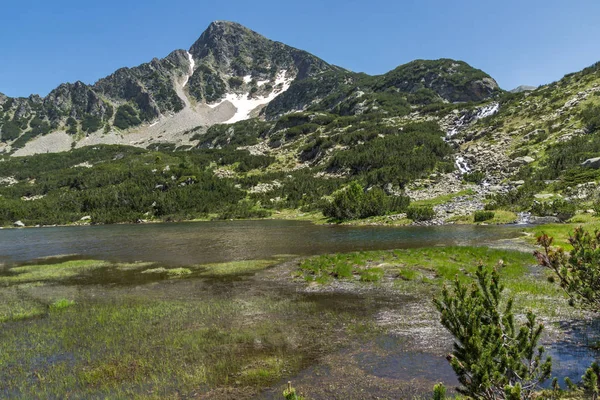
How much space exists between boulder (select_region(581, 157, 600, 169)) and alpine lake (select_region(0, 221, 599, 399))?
1914 inches

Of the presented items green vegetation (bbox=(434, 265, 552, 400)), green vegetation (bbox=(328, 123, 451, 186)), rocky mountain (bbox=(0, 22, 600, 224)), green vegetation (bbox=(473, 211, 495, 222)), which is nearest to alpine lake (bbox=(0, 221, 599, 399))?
green vegetation (bbox=(434, 265, 552, 400))

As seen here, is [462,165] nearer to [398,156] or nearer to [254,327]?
[398,156]

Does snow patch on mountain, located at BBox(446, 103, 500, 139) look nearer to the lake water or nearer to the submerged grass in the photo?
the lake water

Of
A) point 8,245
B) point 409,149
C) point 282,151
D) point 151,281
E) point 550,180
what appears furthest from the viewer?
point 282,151

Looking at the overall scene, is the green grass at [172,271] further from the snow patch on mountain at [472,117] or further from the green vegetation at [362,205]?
the snow patch on mountain at [472,117]

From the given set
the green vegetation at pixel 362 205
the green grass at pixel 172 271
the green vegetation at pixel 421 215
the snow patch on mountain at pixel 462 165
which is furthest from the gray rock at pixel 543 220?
the green grass at pixel 172 271

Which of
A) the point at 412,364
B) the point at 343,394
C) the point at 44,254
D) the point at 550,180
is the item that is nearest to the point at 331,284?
the point at 412,364

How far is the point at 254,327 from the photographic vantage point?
18375 millimetres

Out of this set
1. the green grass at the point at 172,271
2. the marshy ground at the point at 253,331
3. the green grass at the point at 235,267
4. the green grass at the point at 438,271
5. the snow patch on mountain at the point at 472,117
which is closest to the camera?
the marshy ground at the point at 253,331

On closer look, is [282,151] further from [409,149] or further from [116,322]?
[116,322]

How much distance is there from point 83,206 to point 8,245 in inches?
3119

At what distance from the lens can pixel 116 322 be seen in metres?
20.5

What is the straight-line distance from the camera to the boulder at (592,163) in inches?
2726

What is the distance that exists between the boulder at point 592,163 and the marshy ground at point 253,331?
55242mm
